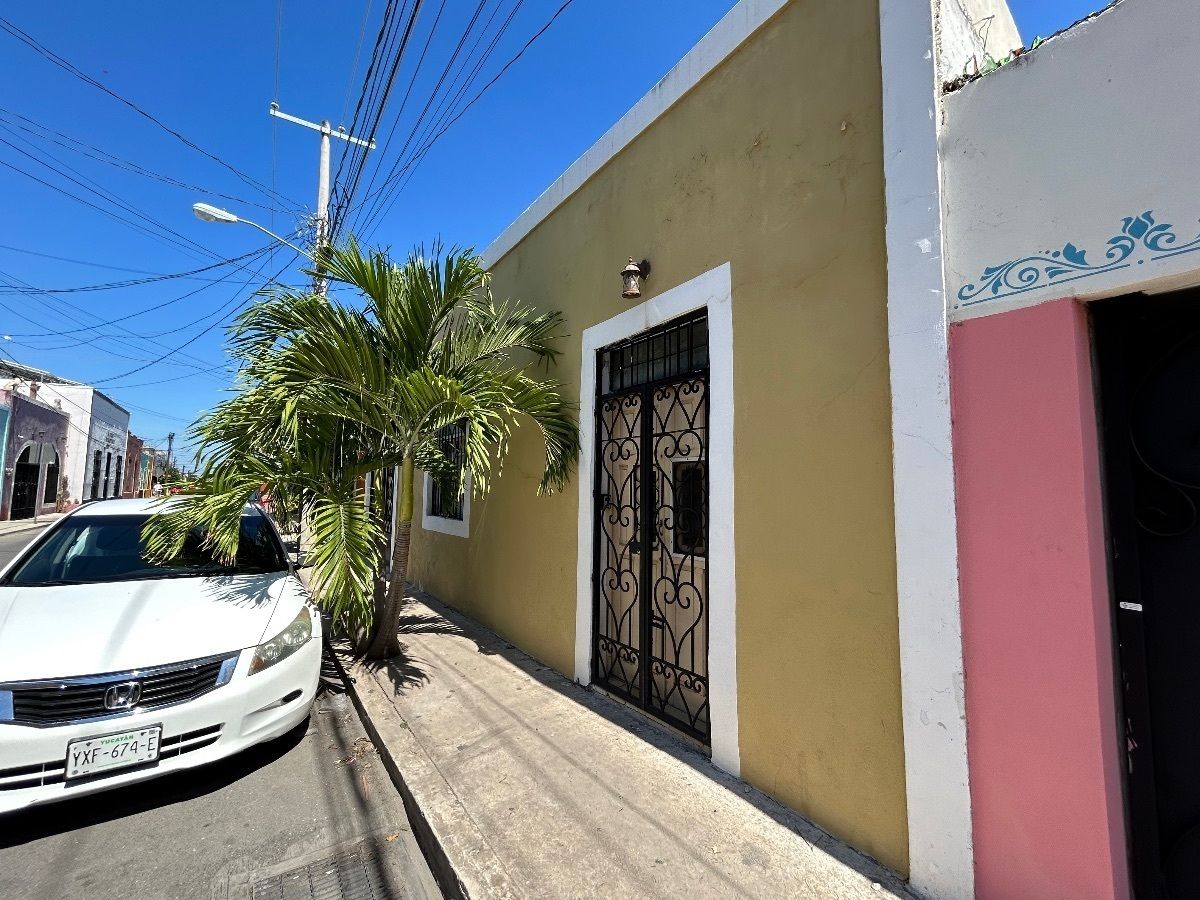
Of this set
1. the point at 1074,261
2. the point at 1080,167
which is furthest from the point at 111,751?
the point at 1080,167

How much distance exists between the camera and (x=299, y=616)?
135 inches

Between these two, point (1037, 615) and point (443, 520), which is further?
point (443, 520)

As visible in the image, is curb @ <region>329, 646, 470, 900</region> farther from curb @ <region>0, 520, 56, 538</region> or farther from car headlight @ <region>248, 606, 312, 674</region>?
curb @ <region>0, 520, 56, 538</region>

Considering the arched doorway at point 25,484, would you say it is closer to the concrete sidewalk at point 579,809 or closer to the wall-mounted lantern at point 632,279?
the concrete sidewalk at point 579,809

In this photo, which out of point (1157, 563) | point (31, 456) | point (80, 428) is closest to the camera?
point (1157, 563)

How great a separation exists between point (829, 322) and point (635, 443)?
175 cm

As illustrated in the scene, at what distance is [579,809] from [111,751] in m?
2.19

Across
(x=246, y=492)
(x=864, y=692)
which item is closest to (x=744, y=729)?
(x=864, y=692)

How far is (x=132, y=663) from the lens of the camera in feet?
8.78

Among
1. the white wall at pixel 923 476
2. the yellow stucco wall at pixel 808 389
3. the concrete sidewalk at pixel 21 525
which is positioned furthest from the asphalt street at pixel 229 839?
the concrete sidewalk at pixel 21 525

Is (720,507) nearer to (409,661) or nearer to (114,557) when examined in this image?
(409,661)

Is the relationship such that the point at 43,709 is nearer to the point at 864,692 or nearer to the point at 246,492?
the point at 246,492

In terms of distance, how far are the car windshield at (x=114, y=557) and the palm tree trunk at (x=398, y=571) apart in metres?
0.83

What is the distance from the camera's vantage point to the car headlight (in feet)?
9.96
